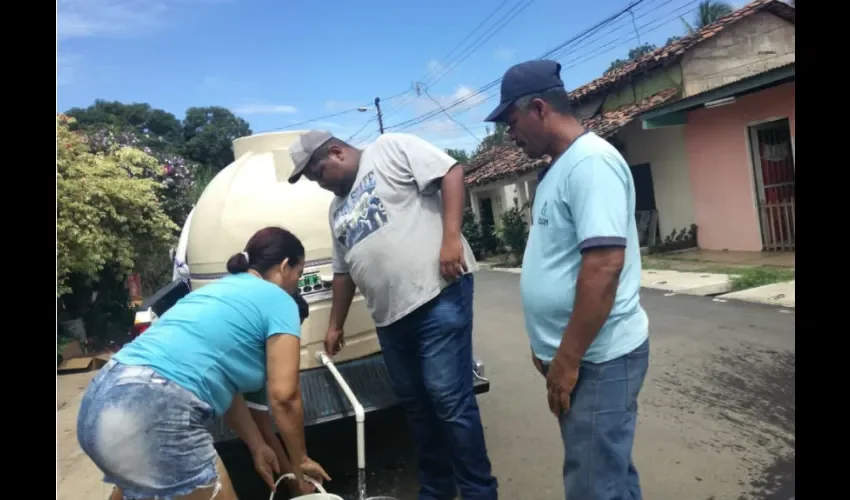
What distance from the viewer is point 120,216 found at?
8.34 metres

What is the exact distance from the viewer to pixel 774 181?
10711 millimetres

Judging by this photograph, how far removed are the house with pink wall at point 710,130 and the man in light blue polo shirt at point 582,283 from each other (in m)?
8.25

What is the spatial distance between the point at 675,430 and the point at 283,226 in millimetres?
2681

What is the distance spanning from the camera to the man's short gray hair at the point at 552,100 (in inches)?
79.1

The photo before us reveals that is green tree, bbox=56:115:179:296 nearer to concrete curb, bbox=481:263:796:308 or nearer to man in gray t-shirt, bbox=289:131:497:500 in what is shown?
man in gray t-shirt, bbox=289:131:497:500

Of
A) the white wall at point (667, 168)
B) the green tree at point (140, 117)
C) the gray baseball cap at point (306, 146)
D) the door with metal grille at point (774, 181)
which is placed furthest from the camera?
the green tree at point (140, 117)

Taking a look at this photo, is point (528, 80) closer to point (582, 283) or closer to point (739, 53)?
point (582, 283)

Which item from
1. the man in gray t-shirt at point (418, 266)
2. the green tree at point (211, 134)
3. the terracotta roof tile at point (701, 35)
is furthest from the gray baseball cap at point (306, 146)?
the green tree at point (211, 134)

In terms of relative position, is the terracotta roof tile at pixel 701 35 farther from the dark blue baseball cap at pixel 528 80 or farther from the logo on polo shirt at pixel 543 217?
the logo on polo shirt at pixel 543 217

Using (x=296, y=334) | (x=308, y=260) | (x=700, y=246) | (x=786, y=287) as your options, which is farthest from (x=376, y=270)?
(x=700, y=246)

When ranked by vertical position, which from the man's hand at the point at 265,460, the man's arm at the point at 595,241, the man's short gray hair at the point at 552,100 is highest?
the man's short gray hair at the point at 552,100

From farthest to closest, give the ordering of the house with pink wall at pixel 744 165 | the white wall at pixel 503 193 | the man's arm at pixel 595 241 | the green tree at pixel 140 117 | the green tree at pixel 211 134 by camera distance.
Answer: the green tree at pixel 140 117 → the green tree at pixel 211 134 → the white wall at pixel 503 193 → the house with pink wall at pixel 744 165 → the man's arm at pixel 595 241

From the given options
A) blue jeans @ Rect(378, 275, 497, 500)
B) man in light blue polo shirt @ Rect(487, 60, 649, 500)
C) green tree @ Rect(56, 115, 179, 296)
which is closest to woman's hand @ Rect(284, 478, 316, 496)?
blue jeans @ Rect(378, 275, 497, 500)
